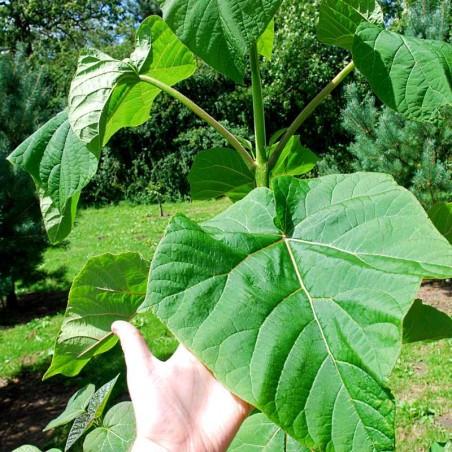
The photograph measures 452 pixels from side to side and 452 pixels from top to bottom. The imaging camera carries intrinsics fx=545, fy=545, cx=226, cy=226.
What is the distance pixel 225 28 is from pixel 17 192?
5966mm

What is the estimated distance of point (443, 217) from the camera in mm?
1064

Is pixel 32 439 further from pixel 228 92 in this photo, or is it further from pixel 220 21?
pixel 228 92

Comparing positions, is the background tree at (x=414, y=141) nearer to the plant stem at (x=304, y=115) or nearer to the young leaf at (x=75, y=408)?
the plant stem at (x=304, y=115)

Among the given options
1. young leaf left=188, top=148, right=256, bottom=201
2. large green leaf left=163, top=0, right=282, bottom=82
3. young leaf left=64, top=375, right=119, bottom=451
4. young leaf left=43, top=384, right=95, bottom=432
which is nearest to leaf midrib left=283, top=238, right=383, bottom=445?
large green leaf left=163, top=0, right=282, bottom=82

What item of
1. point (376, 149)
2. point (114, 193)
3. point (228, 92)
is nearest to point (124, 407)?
point (376, 149)

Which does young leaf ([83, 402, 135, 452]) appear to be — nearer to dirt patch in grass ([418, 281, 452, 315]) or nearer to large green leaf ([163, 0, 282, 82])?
large green leaf ([163, 0, 282, 82])

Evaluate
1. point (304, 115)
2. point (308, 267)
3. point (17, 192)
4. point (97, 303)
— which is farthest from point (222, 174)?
point (17, 192)

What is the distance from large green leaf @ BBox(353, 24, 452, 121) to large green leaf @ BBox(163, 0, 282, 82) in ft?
0.86

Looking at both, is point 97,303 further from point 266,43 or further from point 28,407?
point 28,407

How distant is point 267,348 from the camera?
2.03ft

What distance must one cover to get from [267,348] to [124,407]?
2.81ft

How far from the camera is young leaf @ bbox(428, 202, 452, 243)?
41.6 inches

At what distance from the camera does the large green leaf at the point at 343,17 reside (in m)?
1.00

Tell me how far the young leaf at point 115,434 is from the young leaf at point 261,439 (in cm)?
26
